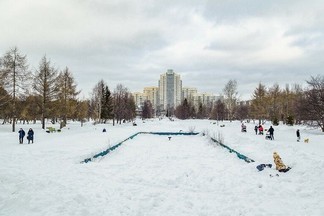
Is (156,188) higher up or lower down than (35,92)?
lower down

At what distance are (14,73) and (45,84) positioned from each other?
6592 millimetres

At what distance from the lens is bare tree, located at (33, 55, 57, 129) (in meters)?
49.2

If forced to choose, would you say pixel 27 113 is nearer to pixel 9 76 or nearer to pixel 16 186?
pixel 9 76

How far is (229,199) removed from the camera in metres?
10.5

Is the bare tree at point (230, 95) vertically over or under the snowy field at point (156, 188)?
over

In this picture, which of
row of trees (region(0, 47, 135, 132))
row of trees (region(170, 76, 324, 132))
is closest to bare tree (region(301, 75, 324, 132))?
row of trees (region(170, 76, 324, 132))

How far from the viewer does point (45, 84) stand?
4928 cm

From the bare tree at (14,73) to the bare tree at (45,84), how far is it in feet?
15.5

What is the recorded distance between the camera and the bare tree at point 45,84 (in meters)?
49.2

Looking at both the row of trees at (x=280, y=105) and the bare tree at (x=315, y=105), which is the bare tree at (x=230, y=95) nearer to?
the row of trees at (x=280, y=105)

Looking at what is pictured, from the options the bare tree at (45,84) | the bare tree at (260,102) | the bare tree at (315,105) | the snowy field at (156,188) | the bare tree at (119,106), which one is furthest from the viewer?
the bare tree at (119,106)

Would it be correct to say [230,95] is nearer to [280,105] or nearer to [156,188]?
[280,105]

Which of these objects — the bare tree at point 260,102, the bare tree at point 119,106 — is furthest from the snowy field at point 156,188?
the bare tree at point 119,106

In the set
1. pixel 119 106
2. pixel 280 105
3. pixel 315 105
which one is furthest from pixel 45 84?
pixel 280 105
